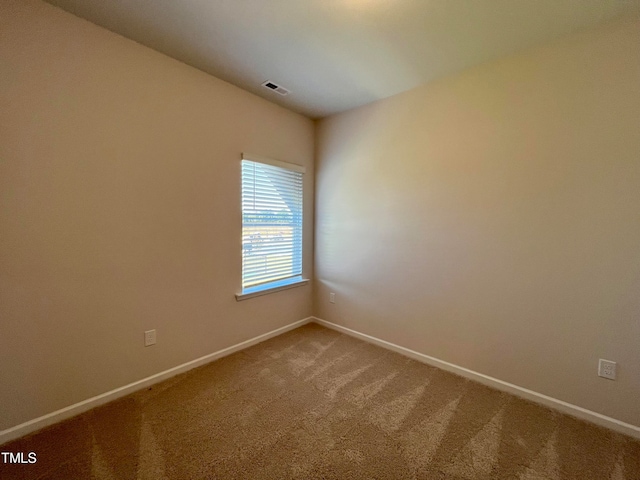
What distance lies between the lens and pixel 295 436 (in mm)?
1601

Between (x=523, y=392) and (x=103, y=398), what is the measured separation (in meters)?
3.10

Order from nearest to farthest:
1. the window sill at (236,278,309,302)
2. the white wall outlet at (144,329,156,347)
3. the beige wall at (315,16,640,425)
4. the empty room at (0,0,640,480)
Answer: the empty room at (0,0,640,480), the beige wall at (315,16,640,425), the white wall outlet at (144,329,156,347), the window sill at (236,278,309,302)

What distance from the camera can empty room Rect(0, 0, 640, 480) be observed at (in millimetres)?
1529


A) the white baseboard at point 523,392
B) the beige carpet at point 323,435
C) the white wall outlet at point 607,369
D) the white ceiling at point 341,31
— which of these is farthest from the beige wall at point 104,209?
the white wall outlet at point 607,369

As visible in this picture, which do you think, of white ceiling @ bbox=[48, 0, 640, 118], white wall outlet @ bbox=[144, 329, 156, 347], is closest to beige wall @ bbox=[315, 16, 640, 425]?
white ceiling @ bbox=[48, 0, 640, 118]

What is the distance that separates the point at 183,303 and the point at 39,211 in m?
1.12

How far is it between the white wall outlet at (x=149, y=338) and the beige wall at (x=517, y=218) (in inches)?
79.3

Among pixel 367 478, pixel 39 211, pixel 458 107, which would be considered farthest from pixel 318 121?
pixel 367 478

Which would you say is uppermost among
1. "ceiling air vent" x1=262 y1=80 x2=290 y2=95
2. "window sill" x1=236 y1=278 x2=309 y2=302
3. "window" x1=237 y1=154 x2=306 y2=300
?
"ceiling air vent" x1=262 y1=80 x2=290 y2=95

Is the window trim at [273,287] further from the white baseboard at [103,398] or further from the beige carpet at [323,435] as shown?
the beige carpet at [323,435]

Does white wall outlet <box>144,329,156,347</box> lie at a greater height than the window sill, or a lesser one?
lesser

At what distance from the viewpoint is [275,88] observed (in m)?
2.53

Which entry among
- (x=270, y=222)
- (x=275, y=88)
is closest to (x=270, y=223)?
(x=270, y=222)

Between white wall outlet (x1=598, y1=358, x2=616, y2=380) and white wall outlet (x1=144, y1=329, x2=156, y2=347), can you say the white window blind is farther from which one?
white wall outlet (x1=598, y1=358, x2=616, y2=380)
